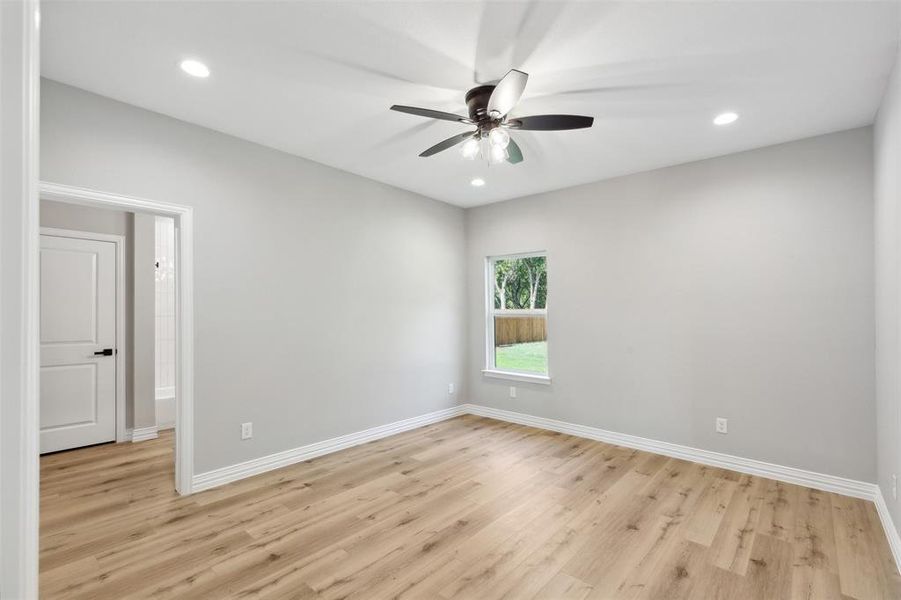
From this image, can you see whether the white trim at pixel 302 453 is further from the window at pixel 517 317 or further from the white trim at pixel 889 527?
the white trim at pixel 889 527

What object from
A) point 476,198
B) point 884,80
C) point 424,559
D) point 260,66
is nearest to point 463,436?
point 424,559

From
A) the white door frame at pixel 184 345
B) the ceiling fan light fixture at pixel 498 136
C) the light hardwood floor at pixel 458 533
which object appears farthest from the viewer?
the white door frame at pixel 184 345

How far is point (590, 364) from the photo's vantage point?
4320mm

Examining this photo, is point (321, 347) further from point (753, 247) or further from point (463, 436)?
point (753, 247)

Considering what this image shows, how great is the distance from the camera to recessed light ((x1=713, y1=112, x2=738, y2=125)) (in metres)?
2.83

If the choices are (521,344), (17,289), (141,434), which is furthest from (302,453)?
(17,289)

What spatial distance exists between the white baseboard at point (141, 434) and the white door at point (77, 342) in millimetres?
133

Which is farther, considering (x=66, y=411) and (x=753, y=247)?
(x=66, y=411)

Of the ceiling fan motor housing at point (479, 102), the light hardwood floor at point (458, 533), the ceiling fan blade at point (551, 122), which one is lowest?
the light hardwood floor at point (458, 533)

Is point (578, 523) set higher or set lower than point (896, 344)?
lower

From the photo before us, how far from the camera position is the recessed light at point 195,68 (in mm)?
2244

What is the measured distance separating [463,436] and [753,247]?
10.4 feet

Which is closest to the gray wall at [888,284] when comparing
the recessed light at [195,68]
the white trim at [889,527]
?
the white trim at [889,527]

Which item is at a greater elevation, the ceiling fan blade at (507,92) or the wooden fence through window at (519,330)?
the ceiling fan blade at (507,92)
